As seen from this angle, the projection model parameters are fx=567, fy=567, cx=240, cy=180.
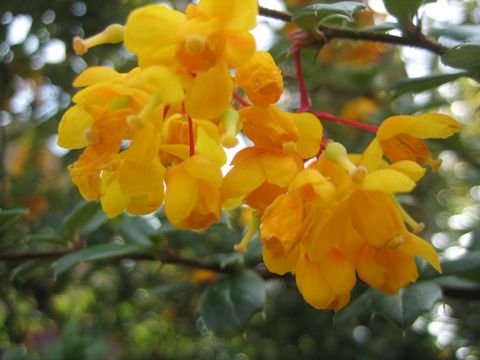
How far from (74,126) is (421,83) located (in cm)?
72

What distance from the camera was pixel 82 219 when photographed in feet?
4.34

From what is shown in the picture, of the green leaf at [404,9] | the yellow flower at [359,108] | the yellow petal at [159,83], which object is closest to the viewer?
the yellow petal at [159,83]

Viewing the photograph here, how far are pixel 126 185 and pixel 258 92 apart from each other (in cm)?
21

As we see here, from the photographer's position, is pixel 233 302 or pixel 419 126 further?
pixel 233 302

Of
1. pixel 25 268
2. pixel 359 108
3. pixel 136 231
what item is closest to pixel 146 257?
pixel 136 231

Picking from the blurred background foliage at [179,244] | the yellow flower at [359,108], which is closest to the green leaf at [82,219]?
the blurred background foliage at [179,244]

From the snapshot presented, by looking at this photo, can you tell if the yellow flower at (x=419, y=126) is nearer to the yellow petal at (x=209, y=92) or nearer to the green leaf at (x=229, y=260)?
the yellow petal at (x=209, y=92)

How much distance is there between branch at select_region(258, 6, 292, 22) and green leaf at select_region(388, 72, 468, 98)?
35 cm

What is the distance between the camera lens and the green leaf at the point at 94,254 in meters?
1.16

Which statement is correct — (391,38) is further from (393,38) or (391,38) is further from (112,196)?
(112,196)

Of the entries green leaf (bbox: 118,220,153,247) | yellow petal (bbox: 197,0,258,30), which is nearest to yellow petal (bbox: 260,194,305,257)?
yellow petal (bbox: 197,0,258,30)

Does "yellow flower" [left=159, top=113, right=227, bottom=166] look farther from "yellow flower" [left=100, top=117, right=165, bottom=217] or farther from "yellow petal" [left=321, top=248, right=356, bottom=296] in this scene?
"yellow petal" [left=321, top=248, right=356, bottom=296]

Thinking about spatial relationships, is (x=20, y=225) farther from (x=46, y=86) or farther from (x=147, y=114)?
(x=147, y=114)

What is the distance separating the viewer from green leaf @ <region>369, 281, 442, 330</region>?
1.02m
